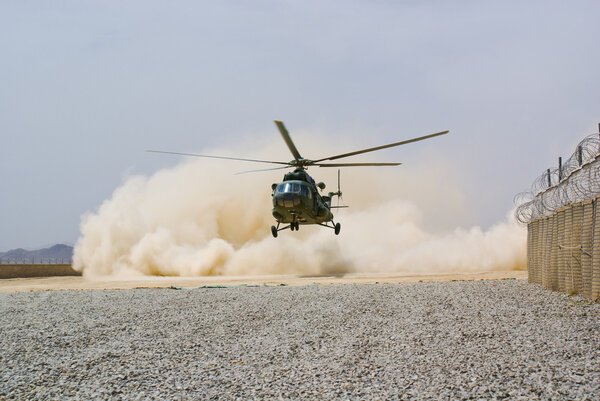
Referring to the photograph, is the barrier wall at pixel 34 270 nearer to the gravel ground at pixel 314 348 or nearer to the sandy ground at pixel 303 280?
the sandy ground at pixel 303 280

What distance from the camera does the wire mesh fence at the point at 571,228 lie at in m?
14.2

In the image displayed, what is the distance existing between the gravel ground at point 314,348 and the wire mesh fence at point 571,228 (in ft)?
2.39

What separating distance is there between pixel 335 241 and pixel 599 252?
3611cm

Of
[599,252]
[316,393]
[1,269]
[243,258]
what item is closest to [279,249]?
[243,258]

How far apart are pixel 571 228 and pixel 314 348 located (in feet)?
28.6

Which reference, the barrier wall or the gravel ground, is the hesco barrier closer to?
the gravel ground

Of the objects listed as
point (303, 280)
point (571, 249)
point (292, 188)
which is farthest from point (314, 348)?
point (303, 280)

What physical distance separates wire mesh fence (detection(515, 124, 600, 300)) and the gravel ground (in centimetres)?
73

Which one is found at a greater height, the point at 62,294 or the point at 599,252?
the point at 599,252

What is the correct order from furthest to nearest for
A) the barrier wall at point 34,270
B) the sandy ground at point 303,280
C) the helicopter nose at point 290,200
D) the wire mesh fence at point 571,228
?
the barrier wall at point 34,270
the sandy ground at point 303,280
the helicopter nose at point 290,200
the wire mesh fence at point 571,228

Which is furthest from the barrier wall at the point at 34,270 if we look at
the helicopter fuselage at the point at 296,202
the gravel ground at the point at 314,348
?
the gravel ground at the point at 314,348

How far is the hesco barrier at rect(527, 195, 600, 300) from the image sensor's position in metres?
14.6

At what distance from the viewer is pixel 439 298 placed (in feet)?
55.5

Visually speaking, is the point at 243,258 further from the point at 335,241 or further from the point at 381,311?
the point at 381,311
